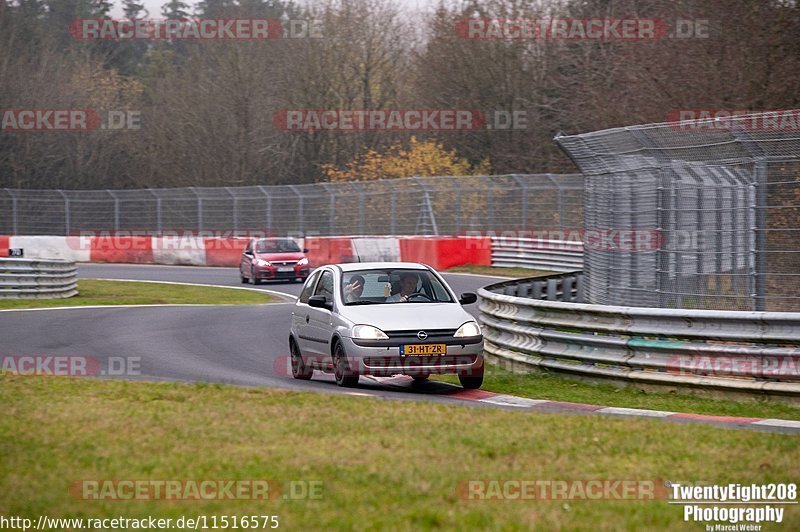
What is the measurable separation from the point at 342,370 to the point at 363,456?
5.09 metres

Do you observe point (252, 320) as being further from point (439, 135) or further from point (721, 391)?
point (439, 135)

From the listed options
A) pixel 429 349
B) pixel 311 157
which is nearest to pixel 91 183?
pixel 311 157

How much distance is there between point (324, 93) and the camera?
2170 inches

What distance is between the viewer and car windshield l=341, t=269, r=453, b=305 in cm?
1343

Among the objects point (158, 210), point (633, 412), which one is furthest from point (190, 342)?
point (158, 210)

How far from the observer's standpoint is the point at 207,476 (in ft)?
23.5

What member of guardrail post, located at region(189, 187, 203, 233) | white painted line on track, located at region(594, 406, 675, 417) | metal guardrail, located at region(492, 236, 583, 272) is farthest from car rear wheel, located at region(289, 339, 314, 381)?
guardrail post, located at region(189, 187, 203, 233)

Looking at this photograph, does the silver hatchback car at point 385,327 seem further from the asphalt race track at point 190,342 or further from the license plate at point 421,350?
the asphalt race track at point 190,342

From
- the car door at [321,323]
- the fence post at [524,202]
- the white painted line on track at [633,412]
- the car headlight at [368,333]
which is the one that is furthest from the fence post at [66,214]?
the white painted line on track at [633,412]

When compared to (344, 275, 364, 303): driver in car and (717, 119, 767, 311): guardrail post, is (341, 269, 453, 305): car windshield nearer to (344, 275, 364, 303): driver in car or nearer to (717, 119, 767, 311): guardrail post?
(344, 275, 364, 303): driver in car

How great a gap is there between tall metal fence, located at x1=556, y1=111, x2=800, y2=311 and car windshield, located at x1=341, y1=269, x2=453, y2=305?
322 cm

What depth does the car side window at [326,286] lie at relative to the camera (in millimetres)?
13966

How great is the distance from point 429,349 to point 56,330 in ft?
32.4

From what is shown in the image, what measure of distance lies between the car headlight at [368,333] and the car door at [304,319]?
1554mm
